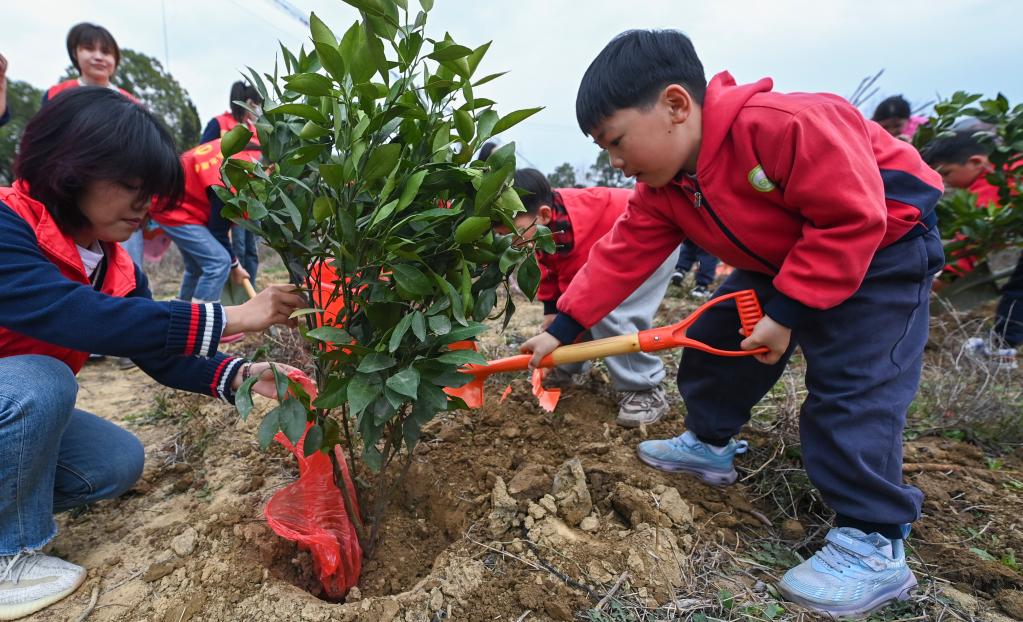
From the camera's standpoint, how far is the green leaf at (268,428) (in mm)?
1214

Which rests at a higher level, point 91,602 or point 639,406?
point 639,406

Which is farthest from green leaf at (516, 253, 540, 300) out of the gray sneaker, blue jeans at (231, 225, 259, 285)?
blue jeans at (231, 225, 259, 285)

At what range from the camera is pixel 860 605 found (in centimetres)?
142

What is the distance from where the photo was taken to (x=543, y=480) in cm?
179

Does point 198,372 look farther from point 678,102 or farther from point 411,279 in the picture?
point 678,102

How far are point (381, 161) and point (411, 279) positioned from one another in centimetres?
25

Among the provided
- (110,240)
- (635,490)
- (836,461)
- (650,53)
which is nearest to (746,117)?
(650,53)

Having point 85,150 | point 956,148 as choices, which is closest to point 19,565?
point 85,150

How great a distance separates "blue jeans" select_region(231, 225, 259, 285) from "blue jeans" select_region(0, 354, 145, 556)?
11.1 ft

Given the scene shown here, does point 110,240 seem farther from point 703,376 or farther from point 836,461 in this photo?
point 836,461

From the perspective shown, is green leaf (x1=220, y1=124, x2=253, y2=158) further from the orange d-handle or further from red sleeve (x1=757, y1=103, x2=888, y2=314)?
red sleeve (x1=757, y1=103, x2=888, y2=314)

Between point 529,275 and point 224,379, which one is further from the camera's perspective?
point 224,379

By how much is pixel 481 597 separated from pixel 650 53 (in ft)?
4.97

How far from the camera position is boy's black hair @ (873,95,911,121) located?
4.41 metres
